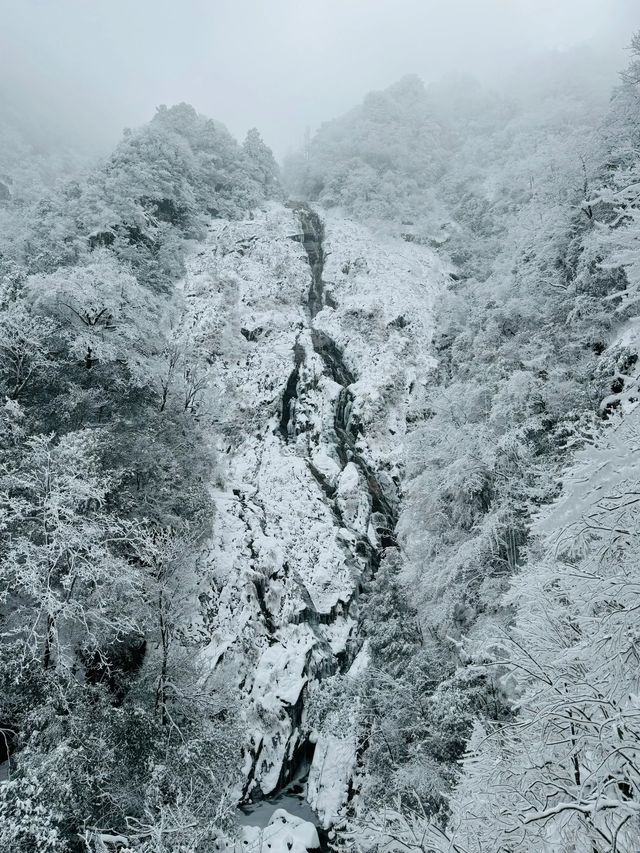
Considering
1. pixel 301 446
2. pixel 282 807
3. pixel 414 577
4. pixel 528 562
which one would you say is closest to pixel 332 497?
pixel 301 446

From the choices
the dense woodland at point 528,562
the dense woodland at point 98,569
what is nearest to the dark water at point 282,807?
the dense woodland at point 98,569

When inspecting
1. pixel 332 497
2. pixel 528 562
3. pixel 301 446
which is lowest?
pixel 332 497

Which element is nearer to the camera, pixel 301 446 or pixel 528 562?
pixel 528 562

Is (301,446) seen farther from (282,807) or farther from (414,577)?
(282,807)

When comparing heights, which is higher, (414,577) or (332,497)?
(414,577)

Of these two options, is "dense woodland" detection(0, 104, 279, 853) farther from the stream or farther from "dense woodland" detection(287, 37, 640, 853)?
"dense woodland" detection(287, 37, 640, 853)

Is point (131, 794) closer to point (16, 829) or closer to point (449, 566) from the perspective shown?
point (16, 829)

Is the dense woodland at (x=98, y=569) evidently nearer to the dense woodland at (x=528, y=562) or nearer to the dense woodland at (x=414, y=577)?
the dense woodland at (x=414, y=577)
